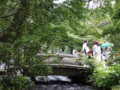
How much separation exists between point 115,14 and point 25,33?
2.07 metres

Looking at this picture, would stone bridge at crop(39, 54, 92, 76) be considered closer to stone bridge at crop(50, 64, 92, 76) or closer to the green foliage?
stone bridge at crop(50, 64, 92, 76)

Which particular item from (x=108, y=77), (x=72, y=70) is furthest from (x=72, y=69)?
(x=108, y=77)

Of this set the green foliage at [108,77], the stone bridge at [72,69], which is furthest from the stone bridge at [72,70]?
the green foliage at [108,77]

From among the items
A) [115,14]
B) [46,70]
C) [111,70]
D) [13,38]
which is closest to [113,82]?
[111,70]

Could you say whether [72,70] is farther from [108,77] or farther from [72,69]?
[108,77]

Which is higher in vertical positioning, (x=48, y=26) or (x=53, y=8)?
(x=53, y=8)

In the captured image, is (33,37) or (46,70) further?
(46,70)

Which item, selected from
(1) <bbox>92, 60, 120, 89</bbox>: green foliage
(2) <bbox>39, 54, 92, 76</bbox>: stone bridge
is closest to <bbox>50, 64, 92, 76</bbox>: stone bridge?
(2) <bbox>39, 54, 92, 76</bbox>: stone bridge

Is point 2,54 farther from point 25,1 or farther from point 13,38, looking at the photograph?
point 25,1

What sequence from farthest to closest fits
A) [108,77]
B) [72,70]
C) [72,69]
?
[72,70], [72,69], [108,77]

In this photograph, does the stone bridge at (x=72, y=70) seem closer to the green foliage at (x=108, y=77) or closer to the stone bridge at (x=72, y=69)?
the stone bridge at (x=72, y=69)

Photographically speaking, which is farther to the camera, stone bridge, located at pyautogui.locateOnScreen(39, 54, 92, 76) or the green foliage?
stone bridge, located at pyautogui.locateOnScreen(39, 54, 92, 76)

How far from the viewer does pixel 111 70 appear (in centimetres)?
834

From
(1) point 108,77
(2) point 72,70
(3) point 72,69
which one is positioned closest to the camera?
(1) point 108,77
